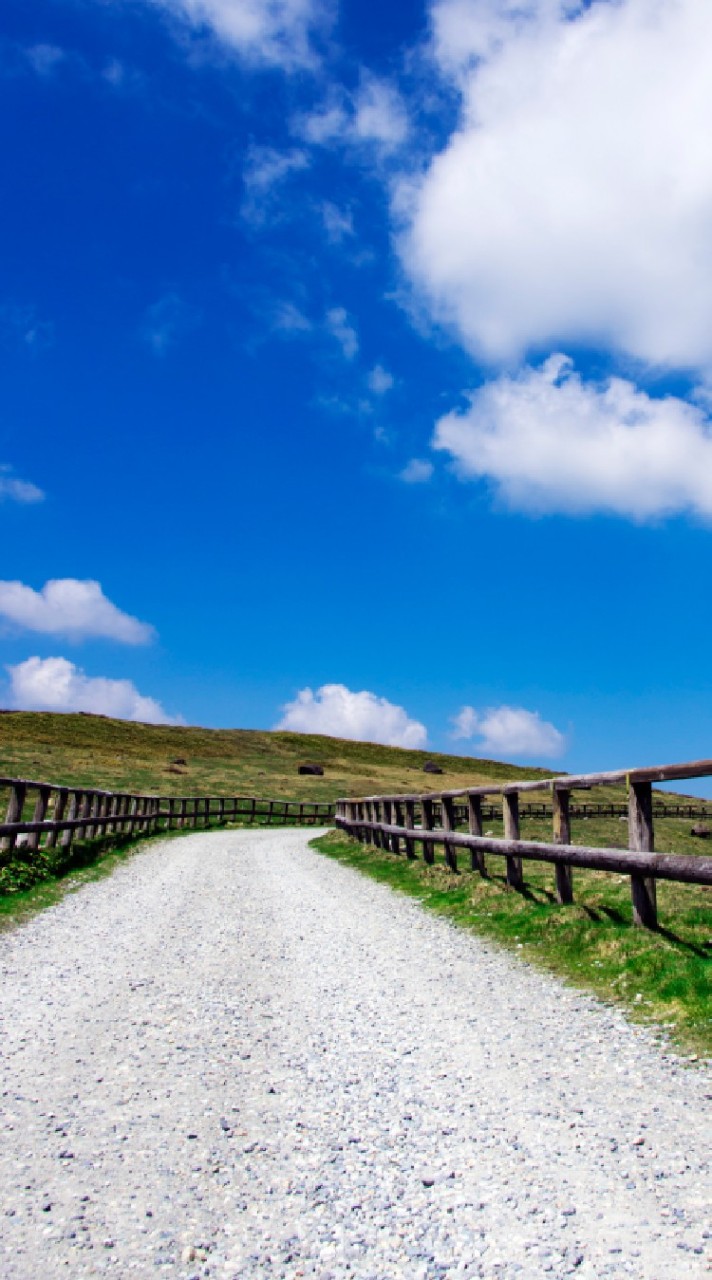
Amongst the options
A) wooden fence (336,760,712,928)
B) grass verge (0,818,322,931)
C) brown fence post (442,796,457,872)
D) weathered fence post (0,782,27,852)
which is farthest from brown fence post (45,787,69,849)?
brown fence post (442,796,457,872)

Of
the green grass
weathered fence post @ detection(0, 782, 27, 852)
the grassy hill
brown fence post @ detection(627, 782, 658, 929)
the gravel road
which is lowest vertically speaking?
the gravel road

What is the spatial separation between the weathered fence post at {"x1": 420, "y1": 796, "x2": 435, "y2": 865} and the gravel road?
368 inches

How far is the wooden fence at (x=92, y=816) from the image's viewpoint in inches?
633

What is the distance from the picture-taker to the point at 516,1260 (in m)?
3.37

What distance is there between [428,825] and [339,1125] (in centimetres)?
1475

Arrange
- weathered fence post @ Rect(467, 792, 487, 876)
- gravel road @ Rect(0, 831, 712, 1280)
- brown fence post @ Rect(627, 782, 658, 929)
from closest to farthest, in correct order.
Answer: gravel road @ Rect(0, 831, 712, 1280)
brown fence post @ Rect(627, 782, 658, 929)
weathered fence post @ Rect(467, 792, 487, 876)

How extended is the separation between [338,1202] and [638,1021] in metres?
3.74

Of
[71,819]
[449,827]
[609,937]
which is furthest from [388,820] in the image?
[609,937]

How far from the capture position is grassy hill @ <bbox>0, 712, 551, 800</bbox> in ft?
210

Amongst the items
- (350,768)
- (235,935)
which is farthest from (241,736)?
(235,935)

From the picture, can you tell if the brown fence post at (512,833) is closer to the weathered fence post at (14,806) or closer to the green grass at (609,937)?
the green grass at (609,937)

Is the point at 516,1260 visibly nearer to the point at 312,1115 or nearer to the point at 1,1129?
the point at 312,1115

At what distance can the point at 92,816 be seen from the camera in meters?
24.6

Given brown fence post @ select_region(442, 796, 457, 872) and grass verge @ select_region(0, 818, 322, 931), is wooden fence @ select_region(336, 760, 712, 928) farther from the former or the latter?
grass verge @ select_region(0, 818, 322, 931)
